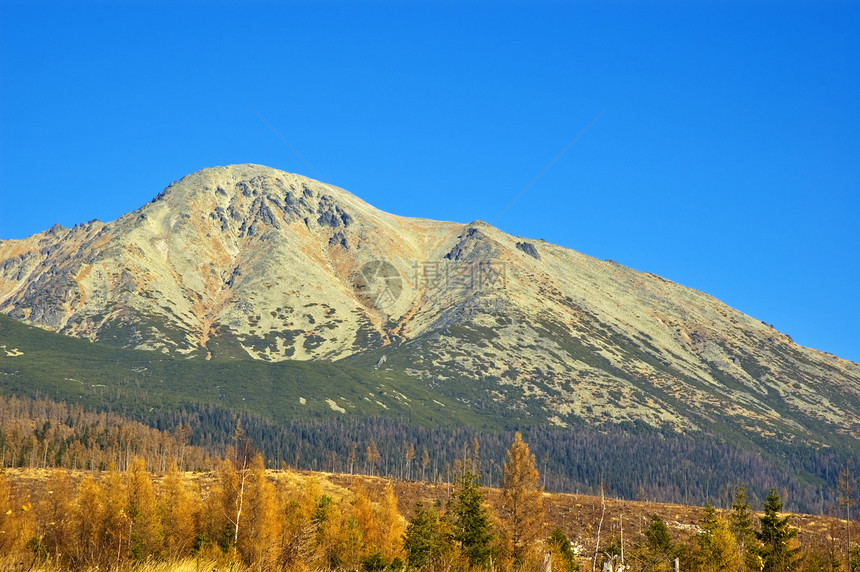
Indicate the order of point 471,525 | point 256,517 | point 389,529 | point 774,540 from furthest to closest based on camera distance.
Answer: point 389,529
point 256,517
point 471,525
point 774,540

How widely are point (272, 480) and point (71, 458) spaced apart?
74214 millimetres

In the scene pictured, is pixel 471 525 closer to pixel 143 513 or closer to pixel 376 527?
pixel 376 527

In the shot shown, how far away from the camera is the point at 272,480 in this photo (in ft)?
420

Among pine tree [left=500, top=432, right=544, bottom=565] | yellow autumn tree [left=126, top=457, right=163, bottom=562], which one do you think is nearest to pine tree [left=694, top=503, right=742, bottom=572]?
pine tree [left=500, top=432, right=544, bottom=565]

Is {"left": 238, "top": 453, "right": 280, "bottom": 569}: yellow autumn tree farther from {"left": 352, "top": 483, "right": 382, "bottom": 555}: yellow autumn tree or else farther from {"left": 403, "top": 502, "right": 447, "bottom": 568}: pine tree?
{"left": 352, "top": 483, "right": 382, "bottom": 555}: yellow autumn tree

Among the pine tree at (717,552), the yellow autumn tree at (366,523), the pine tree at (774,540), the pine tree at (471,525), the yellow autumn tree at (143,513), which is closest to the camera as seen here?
the pine tree at (774,540)

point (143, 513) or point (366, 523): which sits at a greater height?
point (143, 513)

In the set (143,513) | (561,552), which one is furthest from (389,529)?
(143,513)

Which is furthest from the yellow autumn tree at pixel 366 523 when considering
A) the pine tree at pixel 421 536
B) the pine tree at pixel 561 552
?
the pine tree at pixel 561 552

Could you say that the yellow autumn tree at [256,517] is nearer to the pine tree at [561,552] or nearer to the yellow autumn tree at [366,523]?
the yellow autumn tree at [366,523]

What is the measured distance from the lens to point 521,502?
78.2 m

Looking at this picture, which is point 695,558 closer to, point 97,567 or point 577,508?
point 97,567

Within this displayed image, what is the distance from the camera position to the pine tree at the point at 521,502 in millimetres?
76750

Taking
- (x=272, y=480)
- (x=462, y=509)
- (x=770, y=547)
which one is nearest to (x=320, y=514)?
(x=462, y=509)
